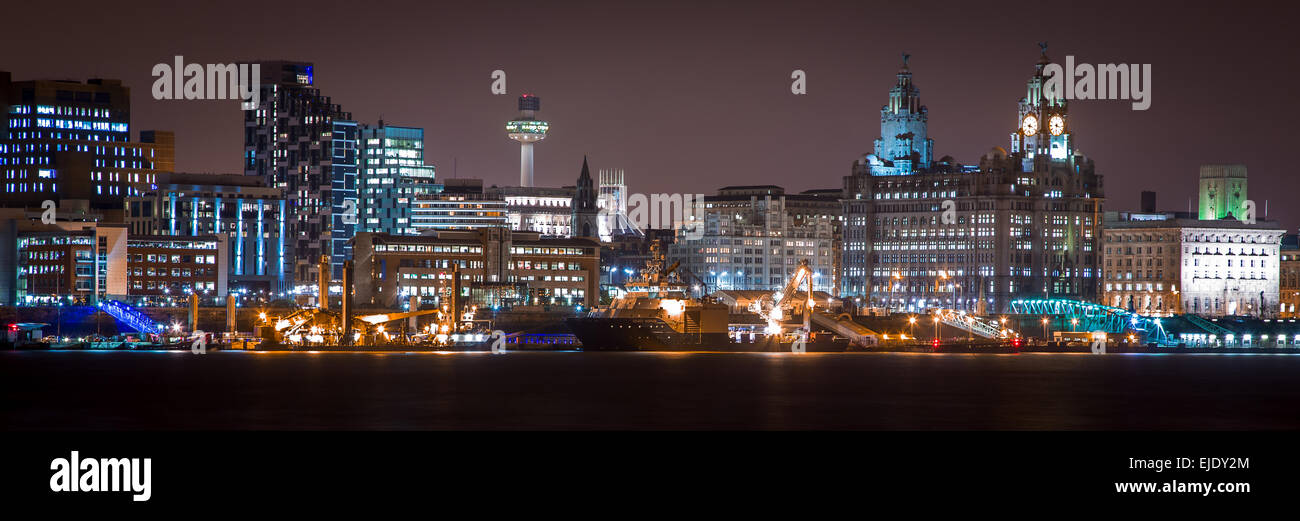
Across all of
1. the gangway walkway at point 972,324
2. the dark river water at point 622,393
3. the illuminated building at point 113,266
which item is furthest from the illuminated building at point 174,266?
the gangway walkway at point 972,324

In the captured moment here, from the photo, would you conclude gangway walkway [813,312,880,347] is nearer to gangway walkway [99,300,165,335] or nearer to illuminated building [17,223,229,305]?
gangway walkway [99,300,165,335]

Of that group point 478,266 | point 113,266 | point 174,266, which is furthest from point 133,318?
point 478,266

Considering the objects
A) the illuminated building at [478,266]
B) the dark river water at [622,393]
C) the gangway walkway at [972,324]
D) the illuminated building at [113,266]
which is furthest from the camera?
the illuminated building at [113,266]

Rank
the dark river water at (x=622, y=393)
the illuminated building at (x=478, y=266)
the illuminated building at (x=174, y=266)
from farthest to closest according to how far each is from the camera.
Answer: the illuminated building at (x=174, y=266), the illuminated building at (x=478, y=266), the dark river water at (x=622, y=393)

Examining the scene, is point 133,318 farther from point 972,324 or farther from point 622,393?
point 622,393

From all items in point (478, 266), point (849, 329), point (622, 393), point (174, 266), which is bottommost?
point (849, 329)

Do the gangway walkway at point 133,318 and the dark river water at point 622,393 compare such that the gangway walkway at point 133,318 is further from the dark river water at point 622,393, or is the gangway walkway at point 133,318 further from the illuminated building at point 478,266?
the dark river water at point 622,393
